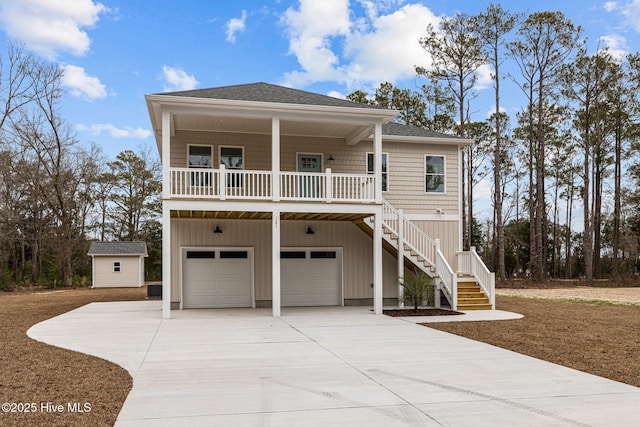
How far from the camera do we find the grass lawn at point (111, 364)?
562cm

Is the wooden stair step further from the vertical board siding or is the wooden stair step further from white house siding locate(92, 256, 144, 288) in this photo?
white house siding locate(92, 256, 144, 288)

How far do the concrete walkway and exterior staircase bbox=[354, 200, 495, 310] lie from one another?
14.0ft

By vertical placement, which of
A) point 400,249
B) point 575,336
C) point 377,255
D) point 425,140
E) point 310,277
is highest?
point 425,140

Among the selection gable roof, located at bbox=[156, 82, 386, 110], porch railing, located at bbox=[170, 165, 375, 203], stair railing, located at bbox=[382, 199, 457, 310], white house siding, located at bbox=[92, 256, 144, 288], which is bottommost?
white house siding, located at bbox=[92, 256, 144, 288]

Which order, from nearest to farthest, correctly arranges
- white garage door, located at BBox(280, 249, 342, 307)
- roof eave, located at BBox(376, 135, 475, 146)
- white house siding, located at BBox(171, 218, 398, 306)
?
white house siding, located at BBox(171, 218, 398, 306)
white garage door, located at BBox(280, 249, 342, 307)
roof eave, located at BBox(376, 135, 475, 146)

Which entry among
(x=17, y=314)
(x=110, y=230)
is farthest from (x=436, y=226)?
(x=110, y=230)

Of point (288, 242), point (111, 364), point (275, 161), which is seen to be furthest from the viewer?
point (288, 242)

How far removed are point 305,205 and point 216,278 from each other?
4.29 meters

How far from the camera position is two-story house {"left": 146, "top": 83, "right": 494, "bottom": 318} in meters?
14.3

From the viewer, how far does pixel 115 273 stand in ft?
105

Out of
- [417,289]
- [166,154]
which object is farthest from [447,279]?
[166,154]

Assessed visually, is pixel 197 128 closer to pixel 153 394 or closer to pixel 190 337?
pixel 190 337

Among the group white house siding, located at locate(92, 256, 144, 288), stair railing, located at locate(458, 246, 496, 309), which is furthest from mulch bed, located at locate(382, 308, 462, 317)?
white house siding, located at locate(92, 256, 144, 288)

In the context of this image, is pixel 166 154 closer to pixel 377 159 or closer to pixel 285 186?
pixel 285 186
